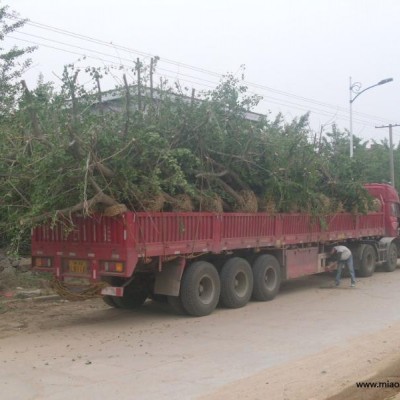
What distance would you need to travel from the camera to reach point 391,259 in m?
17.6

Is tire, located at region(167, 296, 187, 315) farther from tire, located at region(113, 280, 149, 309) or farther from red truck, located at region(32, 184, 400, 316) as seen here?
tire, located at region(113, 280, 149, 309)

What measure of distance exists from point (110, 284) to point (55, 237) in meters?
1.26

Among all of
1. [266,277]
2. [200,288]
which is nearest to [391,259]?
[266,277]

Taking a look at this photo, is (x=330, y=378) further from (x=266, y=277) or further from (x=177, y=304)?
(x=266, y=277)

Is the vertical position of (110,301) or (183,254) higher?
(183,254)

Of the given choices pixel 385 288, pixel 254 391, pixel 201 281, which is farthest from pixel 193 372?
pixel 385 288

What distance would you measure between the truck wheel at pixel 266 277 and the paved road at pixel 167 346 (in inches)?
10.3

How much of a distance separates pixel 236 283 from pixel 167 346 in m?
3.66

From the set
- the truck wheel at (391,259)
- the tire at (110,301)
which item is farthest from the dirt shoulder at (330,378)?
the truck wheel at (391,259)

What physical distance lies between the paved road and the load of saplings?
1940mm

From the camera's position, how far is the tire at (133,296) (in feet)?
34.5

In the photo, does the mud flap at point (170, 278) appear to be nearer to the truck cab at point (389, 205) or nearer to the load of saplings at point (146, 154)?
the load of saplings at point (146, 154)

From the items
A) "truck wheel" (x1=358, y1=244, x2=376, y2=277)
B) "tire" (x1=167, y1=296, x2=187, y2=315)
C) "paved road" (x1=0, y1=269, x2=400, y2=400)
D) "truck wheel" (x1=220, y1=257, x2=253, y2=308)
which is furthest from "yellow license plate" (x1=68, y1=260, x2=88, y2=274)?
"truck wheel" (x1=358, y1=244, x2=376, y2=277)

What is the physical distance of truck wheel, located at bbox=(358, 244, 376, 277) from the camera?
15.9m
